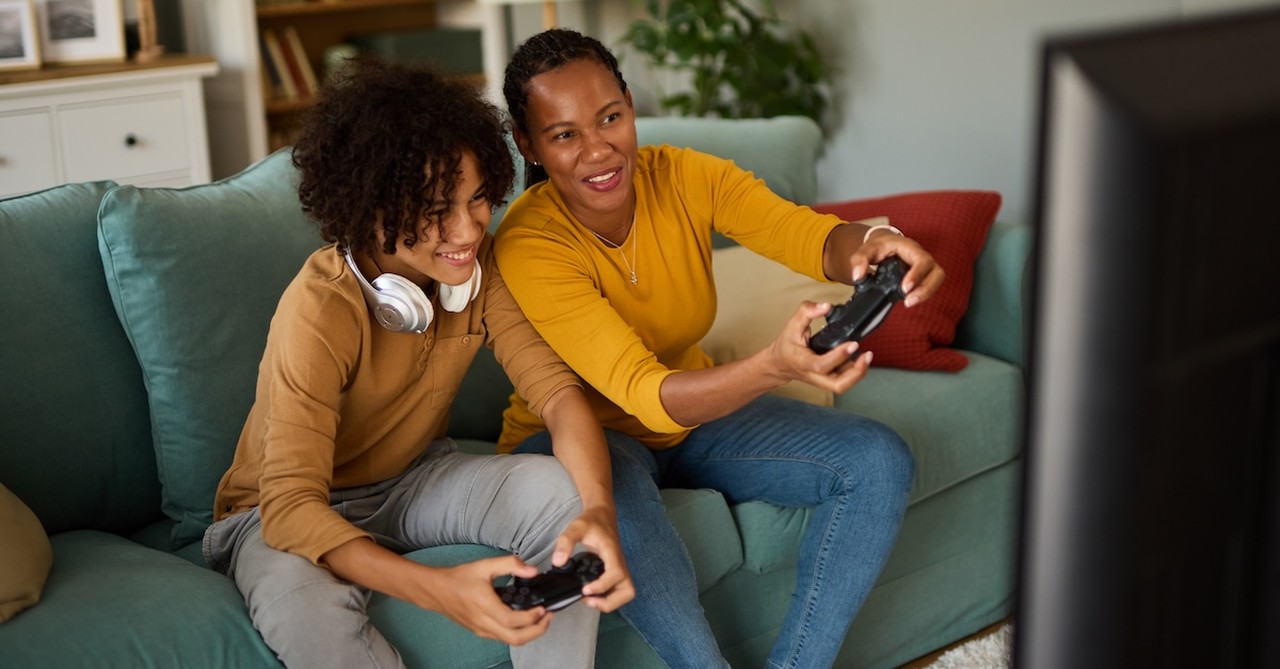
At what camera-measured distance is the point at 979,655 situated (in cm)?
202

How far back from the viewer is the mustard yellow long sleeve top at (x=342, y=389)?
133 cm

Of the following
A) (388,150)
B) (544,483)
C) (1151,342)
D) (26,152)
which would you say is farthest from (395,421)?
(26,152)

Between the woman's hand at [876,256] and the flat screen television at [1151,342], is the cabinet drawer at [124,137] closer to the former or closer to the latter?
the woman's hand at [876,256]

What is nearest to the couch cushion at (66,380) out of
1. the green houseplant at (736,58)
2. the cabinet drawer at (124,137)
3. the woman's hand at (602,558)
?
the woman's hand at (602,558)

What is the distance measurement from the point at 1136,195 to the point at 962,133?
3353 mm

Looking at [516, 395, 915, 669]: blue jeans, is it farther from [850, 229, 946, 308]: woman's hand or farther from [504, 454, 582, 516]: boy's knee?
[850, 229, 946, 308]: woman's hand

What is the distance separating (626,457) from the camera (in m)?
1.61

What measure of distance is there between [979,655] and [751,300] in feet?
2.22

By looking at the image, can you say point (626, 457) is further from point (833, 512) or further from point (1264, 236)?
point (1264, 236)

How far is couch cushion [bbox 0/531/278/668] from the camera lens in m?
1.28

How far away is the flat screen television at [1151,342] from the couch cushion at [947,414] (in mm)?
1564

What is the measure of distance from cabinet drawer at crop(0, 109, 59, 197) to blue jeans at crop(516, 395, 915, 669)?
211cm

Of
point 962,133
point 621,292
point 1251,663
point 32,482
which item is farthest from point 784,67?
point 1251,663

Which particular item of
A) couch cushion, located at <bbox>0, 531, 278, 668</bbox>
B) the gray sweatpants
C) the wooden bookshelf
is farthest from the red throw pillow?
the wooden bookshelf
